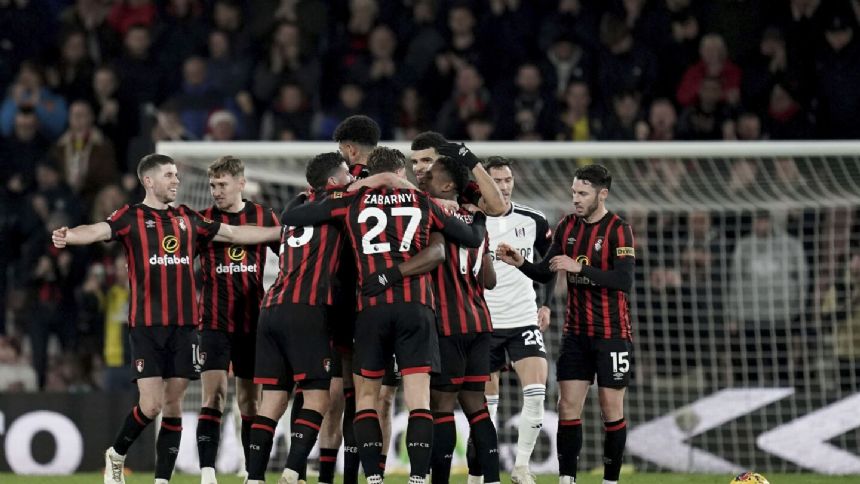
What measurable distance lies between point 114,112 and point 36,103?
96 centimetres

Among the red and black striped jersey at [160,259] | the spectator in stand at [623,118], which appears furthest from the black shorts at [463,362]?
the spectator in stand at [623,118]

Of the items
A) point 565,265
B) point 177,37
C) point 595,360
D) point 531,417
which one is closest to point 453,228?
point 565,265

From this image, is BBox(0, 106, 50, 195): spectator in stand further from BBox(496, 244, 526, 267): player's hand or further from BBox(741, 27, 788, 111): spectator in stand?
BBox(496, 244, 526, 267): player's hand

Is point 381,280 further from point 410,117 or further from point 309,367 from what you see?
point 410,117

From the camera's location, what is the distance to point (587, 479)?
9.95 m

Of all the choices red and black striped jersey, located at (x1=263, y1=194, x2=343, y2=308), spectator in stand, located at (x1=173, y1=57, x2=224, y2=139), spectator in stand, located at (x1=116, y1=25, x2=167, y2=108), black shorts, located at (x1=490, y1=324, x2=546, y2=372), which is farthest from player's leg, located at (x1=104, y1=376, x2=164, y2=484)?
spectator in stand, located at (x1=116, y1=25, x2=167, y2=108)

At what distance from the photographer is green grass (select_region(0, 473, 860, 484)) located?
976cm

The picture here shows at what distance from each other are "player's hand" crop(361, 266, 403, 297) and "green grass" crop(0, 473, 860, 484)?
2.55 meters

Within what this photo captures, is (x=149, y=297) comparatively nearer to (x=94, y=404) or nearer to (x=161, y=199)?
(x=161, y=199)

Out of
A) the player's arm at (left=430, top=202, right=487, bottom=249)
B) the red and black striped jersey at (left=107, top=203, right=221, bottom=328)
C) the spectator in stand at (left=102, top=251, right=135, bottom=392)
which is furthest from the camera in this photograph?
the spectator in stand at (left=102, top=251, right=135, bottom=392)

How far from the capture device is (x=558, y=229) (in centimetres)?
877

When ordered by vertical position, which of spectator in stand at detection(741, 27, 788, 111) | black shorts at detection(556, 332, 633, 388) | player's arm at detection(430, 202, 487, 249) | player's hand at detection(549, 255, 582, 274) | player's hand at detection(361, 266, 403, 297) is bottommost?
black shorts at detection(556, 332, 633, 388)

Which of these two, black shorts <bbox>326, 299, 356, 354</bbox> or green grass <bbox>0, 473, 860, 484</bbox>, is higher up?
black shorts <bbox>326, 299, 356, 354</bbox>

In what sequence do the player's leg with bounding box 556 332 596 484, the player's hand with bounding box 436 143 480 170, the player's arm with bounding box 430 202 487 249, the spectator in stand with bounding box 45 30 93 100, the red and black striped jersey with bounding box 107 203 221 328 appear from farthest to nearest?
the spectator in stand with bounding box 45 30 93 100
the player's leg with bounding box 556 332 596 484
the red and black striped jersey with bounding box 107 203 221 328
the player's hand with bounding box 436 143 480 170
the player's arm with bounding box 430 202 487 249
